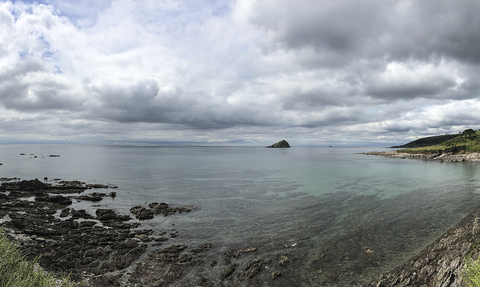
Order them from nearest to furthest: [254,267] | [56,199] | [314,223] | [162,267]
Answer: [254,267]
[162,267]
[314,223]
[56,199]

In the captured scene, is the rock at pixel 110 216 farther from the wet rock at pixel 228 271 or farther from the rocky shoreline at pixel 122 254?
the wet rock at pixel 228 271

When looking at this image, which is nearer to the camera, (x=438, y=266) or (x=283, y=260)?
Result: (x=438, y=266)

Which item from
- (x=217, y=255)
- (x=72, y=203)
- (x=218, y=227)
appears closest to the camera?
(x=217, y=255)

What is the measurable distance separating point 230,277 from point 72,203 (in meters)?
36.7

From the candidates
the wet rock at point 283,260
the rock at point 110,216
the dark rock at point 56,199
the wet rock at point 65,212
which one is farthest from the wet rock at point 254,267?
the dark rock at point 56,199

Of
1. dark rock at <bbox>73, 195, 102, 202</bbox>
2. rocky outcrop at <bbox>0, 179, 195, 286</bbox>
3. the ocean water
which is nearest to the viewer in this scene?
rocky outcrop at <bbox>0, 179, 195, 286</bbox>

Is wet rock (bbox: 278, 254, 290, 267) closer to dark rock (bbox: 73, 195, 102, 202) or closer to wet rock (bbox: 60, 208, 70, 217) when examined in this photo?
wet rock (bbox: 60, 208, 70, 217)

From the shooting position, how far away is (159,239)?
24.7 metres

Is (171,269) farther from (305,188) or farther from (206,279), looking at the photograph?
(305,188)

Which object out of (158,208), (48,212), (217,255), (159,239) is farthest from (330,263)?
(48,212)

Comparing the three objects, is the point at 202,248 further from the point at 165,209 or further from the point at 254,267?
the point at 165,209

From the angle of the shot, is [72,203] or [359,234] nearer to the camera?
[359,234]

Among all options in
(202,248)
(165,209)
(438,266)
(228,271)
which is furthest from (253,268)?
(165,209)

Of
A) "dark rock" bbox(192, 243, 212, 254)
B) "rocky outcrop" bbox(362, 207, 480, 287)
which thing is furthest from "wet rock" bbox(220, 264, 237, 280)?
"rocky outcrop" bbox(362, 207, 480, 287)
